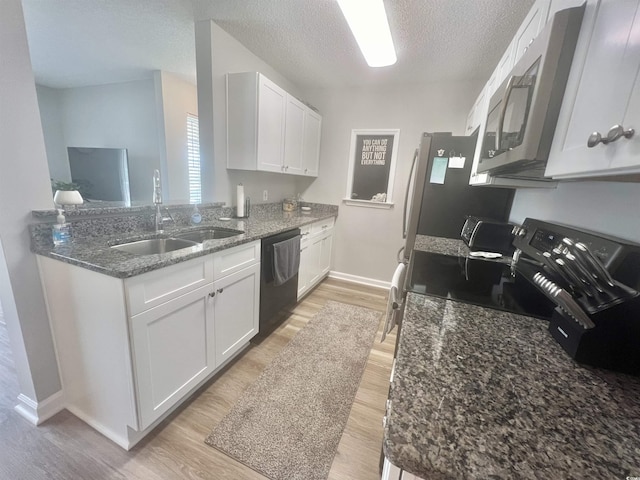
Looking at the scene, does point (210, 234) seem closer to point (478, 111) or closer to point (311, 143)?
point (311, 143)

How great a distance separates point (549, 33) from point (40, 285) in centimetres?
234

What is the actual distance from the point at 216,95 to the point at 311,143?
1.30 metres

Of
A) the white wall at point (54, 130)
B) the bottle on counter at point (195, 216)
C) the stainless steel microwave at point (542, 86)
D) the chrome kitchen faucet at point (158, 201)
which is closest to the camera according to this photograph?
the stainless steel microwave at point (542, 86)

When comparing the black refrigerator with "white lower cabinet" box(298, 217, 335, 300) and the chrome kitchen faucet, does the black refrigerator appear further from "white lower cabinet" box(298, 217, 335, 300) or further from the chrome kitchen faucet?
the chrome kitchen faucet

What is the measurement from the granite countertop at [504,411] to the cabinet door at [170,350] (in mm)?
1125

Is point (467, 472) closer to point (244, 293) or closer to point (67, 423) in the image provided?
point (244, 293)

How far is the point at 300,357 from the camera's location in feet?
6.49

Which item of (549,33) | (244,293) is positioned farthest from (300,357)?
(549,33)

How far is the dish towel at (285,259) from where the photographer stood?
2074 millimetres

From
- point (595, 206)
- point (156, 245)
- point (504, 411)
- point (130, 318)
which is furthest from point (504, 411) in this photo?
point (156, 245)

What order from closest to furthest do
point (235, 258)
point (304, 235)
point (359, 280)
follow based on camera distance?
Result: point (235, 258) → point (304, 235) → point (359, 280)

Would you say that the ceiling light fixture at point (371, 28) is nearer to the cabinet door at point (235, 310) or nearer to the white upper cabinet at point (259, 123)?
the white upper cabinet at point (259, 123)

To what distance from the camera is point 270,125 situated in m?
2.39

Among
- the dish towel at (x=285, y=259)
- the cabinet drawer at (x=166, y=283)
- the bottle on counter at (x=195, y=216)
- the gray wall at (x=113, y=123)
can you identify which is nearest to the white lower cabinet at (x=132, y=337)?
the cabinet drawer at (x=166, y=283)
